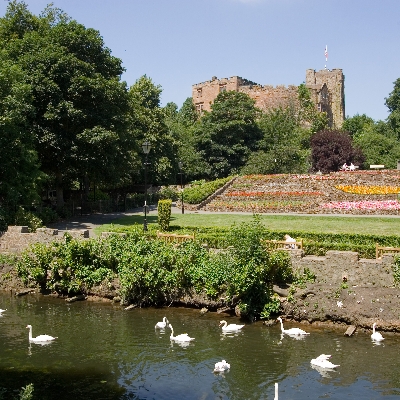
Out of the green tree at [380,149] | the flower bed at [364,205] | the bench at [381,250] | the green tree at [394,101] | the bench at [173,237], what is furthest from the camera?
the green tree at [394,101]

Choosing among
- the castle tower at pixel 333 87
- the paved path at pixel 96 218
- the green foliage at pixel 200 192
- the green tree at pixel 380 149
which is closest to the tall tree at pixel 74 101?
the paved path at pixel 96 218

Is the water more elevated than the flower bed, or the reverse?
the flower bed

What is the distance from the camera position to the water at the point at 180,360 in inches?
478

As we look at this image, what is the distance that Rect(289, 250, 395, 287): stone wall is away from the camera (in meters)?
17.2

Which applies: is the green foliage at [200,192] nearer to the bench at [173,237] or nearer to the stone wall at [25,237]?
the stone wall at [25,237]

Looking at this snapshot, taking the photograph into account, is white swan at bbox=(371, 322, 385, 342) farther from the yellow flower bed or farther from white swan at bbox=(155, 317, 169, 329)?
the yellow flower bed

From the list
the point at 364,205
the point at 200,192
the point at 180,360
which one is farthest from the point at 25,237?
the point at 364,205

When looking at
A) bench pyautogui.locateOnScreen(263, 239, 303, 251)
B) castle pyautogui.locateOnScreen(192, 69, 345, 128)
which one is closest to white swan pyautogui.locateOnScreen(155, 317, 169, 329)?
bench pyautogui.locateOnScreen(263, 239, 303, 251)

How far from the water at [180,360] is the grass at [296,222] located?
11412 mm

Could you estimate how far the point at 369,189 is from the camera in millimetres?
42125

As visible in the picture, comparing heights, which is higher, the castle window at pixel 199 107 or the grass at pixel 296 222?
the castle window at pixel 199 107

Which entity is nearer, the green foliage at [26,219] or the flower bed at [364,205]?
the green foliage at [26,219]

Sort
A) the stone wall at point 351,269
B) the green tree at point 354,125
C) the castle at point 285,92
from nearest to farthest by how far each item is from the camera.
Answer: the stone wall at point 351,269 < the castle at point 285,92 < the green tree at point 354,125

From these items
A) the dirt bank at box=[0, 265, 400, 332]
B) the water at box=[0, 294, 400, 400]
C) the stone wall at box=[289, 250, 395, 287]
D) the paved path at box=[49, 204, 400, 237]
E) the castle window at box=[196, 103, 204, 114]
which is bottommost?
the water at box=[0, 294, 400, 400]
